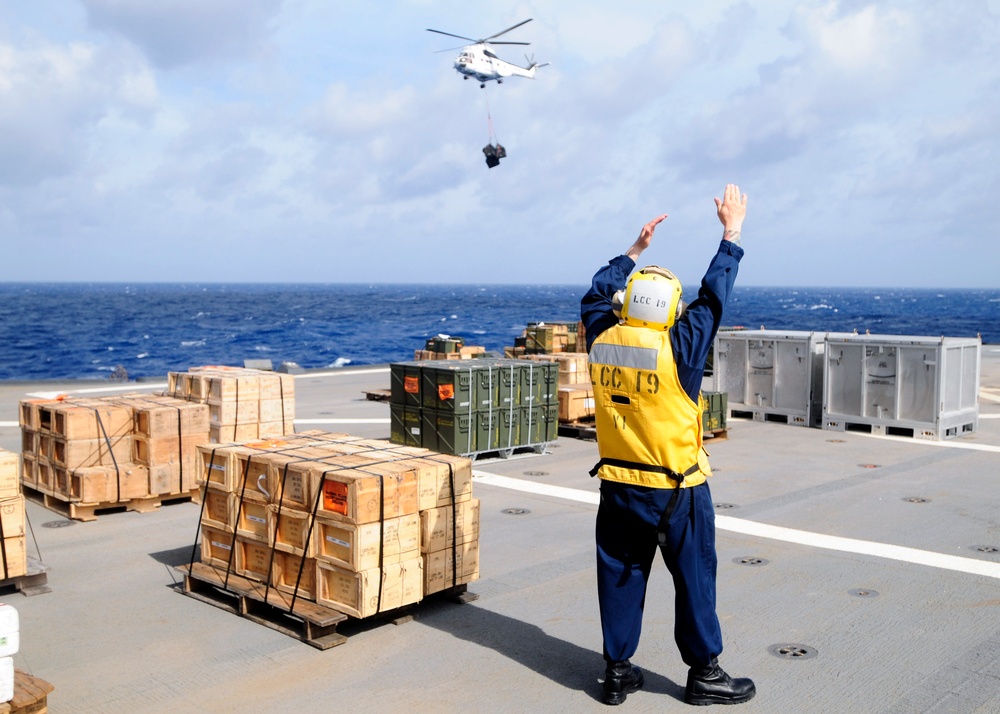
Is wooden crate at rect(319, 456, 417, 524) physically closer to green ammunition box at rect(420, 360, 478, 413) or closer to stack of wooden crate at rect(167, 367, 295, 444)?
stack of wooden crate at rect(167, 367, 295, 444)

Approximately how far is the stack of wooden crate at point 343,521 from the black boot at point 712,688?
2.36 m

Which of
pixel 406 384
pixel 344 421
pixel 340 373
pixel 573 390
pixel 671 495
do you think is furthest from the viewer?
pixel 340 373

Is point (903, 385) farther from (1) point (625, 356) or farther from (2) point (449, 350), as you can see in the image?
(1) point (625, 356)

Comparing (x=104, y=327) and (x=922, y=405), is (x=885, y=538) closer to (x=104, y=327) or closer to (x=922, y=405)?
(x=922, y=405)

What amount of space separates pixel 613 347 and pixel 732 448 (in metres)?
10.8

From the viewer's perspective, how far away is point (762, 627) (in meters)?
7.27

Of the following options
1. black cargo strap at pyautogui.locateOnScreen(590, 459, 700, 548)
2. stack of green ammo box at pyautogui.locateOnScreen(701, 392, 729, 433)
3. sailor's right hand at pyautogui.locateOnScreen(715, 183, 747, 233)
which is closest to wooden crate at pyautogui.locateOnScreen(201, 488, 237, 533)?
black cargo strap at pyautogui.locateOnScreen(590, 459, 700, 548)

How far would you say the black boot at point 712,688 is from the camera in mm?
5801

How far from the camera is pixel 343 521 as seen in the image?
6840 millimetres

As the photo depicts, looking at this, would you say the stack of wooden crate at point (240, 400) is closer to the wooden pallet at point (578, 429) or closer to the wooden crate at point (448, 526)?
the wooden pallet at point (578, 429)

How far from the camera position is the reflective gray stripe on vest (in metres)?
5.56

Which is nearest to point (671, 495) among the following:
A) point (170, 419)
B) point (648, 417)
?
point (648, 417)

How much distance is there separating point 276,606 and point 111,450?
17.0 feet

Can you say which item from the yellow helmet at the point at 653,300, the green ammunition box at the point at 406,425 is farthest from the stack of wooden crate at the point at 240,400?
the yellow helmet at the point at 653,300
